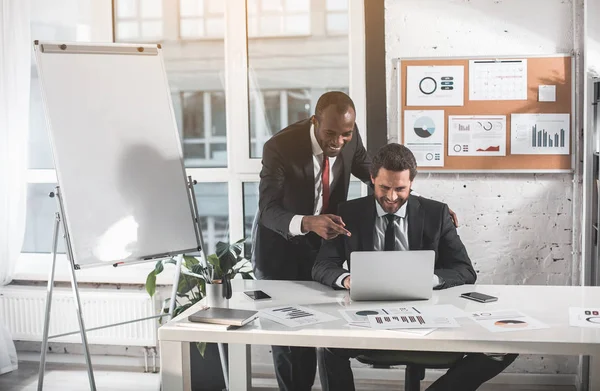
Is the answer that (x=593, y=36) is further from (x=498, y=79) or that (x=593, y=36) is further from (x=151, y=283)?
(x=151, y=283)

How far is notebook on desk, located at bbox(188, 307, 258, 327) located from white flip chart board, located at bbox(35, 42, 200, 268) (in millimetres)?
984

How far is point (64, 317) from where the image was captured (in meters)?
3.87

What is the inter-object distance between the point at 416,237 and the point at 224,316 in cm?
91

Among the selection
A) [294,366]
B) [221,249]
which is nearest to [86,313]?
[221,249]

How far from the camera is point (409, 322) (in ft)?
6.98

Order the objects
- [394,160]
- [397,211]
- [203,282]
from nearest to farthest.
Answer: [394,160] < [397,211] < [203,282]

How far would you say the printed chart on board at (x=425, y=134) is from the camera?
3.53 metres

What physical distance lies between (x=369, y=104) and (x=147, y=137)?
3.78 ft

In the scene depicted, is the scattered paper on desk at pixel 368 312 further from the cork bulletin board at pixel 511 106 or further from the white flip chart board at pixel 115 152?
the cork bulletin board at pixel 511 106

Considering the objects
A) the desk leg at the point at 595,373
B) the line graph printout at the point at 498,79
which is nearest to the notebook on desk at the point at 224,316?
the desk leg at the point at 595,373

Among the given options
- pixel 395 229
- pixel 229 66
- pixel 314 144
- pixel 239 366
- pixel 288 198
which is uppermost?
pixel 229 66

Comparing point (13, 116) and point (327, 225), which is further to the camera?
point (13, 116)

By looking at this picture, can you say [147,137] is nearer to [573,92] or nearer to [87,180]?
[87,180]

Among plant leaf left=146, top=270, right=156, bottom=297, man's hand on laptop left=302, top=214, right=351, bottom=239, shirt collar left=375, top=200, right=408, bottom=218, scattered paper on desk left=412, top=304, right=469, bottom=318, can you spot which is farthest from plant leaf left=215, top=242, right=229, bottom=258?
scattered paper on desk left=412, top=304, right=469, bottom=318
